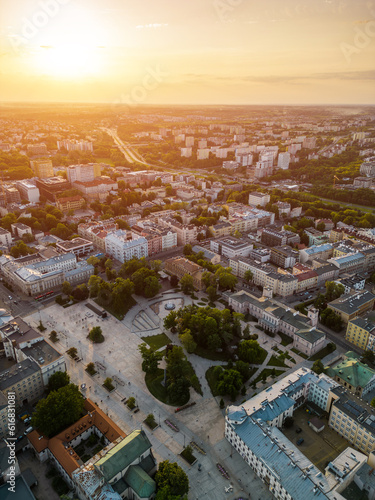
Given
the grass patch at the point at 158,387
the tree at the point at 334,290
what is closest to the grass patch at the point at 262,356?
the grass patch at the point at 158,387

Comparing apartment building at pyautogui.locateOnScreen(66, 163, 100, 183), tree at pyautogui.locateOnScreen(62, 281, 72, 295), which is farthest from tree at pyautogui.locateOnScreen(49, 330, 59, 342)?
apartment building at pyautogui.locateOnScreen(66, 163, 100, 183)

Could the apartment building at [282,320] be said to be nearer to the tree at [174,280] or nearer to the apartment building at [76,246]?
the tree at [174,280]

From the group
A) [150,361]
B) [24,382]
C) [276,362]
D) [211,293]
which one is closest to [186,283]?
[211,293]

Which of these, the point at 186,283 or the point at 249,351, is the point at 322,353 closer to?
the point at 249,351

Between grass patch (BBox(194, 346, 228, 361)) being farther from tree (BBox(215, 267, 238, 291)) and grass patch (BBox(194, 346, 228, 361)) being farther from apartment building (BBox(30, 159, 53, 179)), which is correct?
apartment building (BBox(30, 159, 53, 179))

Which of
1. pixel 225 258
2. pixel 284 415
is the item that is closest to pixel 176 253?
pixel 225 258
